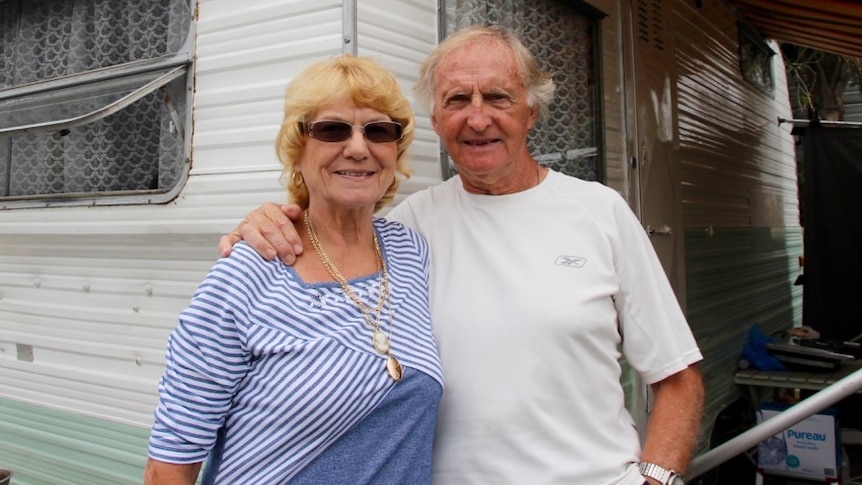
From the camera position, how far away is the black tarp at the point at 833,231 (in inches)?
227

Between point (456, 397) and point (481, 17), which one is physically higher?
point (481, 17)

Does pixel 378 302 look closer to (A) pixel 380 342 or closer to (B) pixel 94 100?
(A) pixel 380 342

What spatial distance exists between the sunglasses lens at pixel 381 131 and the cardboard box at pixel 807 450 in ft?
9.63

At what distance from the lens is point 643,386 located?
9.79 ft

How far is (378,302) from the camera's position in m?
1.43

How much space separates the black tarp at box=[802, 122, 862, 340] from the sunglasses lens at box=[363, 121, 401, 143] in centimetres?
541

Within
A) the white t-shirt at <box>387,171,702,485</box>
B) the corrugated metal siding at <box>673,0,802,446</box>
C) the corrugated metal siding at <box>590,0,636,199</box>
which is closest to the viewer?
the white t-shirt at <box>387,171,702,485</box>

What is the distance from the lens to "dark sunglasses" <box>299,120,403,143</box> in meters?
1.44

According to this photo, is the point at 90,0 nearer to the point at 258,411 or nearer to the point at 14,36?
the point at 14,36

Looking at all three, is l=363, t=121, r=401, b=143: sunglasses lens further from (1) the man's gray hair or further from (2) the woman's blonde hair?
(1) the man's gray hair

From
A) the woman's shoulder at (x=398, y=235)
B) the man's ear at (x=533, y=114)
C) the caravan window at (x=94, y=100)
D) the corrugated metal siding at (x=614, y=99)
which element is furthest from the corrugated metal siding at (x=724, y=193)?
the caravan window at (x=94, y=100)

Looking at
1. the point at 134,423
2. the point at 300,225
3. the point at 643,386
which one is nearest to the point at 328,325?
the point at 300,225

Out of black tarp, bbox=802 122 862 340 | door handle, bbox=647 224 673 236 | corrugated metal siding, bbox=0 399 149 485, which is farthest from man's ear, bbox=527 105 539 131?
black tarp, bbox=802 122 862 340

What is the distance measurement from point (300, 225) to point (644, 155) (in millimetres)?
2063
